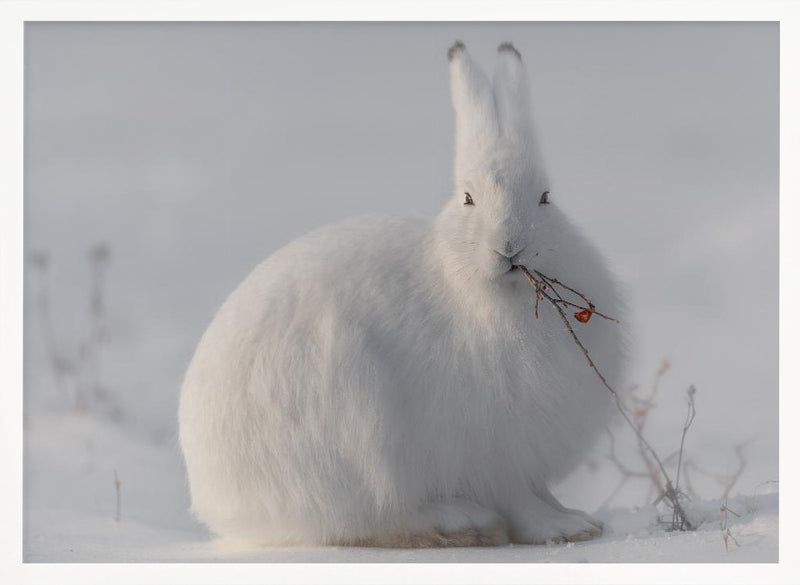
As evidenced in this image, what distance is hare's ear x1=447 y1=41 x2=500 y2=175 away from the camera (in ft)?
15.6

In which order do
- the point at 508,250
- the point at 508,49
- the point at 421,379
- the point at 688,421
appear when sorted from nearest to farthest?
the point at 508,250
the point at 421,379
the point at 508,49
the point at 688,421

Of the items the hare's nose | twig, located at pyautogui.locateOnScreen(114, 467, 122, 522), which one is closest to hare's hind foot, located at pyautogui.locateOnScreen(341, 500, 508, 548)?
the hare's nose

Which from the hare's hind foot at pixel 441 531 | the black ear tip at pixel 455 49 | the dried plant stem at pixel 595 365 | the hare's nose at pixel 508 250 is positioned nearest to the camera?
the hare's nose at pixel 508 250

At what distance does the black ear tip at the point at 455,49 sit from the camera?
16.0 ft

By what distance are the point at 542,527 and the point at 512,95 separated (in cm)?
169

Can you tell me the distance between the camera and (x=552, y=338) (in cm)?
477

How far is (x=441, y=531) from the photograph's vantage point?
4742mm

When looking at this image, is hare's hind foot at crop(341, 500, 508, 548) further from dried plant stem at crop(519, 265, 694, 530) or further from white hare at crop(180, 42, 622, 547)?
dried plant stem at crop(519, 265, 694, 530)

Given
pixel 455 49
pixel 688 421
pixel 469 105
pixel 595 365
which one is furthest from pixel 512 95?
pixel 688 421

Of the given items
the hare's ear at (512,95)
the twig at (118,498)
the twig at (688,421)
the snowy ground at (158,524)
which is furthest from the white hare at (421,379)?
the twig at (118,498)

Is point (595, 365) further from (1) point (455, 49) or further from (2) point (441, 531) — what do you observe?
(1) point (455, 49)

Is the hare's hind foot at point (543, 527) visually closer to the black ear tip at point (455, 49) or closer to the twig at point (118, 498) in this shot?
the black ear tip at point (455, 49)
